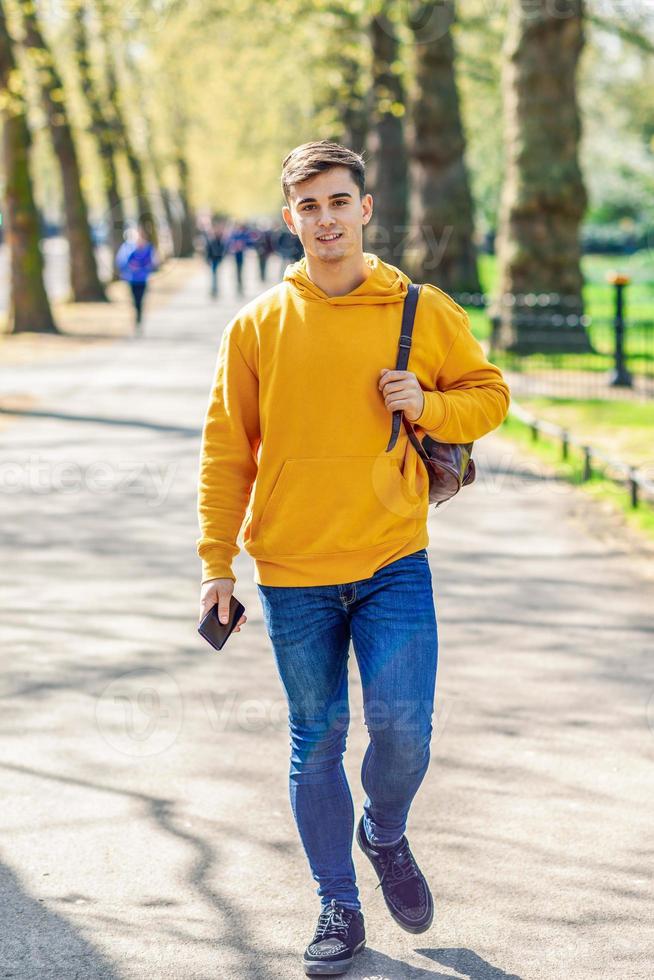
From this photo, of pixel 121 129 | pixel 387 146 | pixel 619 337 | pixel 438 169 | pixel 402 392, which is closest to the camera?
pixel 402 392

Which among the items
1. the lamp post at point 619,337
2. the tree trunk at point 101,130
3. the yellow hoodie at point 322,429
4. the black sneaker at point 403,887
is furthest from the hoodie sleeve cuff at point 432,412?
the tree trunk at point 101,130

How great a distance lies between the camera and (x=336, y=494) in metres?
3.65

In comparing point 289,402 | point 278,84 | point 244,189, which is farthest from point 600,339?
point 244,189

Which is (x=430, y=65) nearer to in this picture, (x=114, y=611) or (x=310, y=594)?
(x=114, y=611)

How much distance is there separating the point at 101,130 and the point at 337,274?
109 feet

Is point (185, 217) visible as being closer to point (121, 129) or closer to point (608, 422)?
point (121, 129)

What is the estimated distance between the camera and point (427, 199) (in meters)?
24.5

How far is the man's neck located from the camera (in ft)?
12.1

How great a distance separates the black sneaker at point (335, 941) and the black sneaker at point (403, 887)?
0.11 meters

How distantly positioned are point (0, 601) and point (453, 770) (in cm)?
327

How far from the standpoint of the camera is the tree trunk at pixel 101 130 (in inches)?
1243

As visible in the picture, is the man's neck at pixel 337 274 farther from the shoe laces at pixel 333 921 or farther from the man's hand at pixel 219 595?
the shoe laces at pixel 333 921

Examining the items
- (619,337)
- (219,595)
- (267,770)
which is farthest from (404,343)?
(619,337)

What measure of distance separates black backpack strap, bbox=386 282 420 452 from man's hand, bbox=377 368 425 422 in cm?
4
